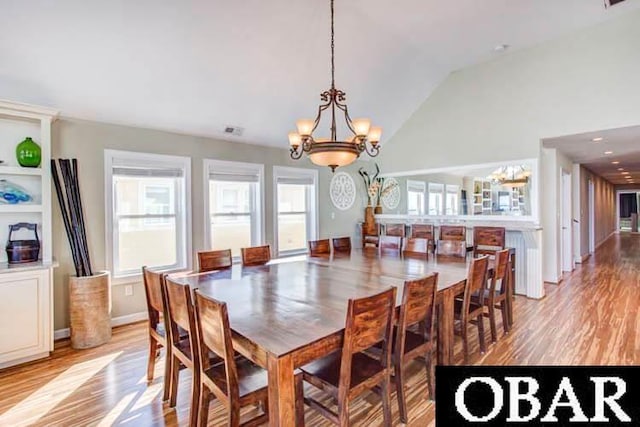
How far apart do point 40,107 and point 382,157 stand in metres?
5.49

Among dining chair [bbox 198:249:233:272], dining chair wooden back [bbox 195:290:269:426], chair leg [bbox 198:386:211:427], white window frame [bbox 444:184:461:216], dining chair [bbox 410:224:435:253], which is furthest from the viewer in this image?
white window frame [bbox 444:184:461:216]

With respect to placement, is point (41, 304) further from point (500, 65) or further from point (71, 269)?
point (500, 65)

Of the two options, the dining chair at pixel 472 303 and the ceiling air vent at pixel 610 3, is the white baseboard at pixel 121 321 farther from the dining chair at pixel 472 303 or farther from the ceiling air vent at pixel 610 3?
the ceiling air vent at pixel 610 3

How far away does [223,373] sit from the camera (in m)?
1.82

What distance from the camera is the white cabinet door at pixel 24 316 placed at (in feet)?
9.28

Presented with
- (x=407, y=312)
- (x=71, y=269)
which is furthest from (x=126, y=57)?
(x=407, y=312)

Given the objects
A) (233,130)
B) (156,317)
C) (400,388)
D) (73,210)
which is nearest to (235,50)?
(233,130)

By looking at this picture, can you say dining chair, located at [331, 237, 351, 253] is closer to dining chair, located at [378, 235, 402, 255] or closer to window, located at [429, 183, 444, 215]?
dining chair, located at [378, 235, 402, 255]

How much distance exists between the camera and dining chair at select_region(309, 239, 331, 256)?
13.3ft

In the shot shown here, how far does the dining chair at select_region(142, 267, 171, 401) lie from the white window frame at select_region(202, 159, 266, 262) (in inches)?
85.6

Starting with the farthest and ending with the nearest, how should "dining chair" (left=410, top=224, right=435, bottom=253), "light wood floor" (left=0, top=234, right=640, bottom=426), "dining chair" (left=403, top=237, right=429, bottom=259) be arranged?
"dining chair" (left=410, top=224, right=435, bottom=253)
"dining chair" (left=403, top=237, right=429, bottom=259)
"light wood floor" (left=0, top=234, right=640, bottom=426)

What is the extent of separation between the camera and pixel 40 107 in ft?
10.2

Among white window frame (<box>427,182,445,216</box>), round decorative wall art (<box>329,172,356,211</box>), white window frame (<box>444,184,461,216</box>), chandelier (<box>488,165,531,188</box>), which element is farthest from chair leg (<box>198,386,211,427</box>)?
white window frame (<box>427,182,445,216</box>)

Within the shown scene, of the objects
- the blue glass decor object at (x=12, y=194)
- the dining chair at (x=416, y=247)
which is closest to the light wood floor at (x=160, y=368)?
the dining chair at (x=416, y=247)
